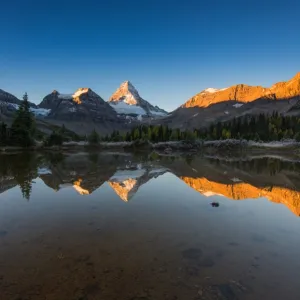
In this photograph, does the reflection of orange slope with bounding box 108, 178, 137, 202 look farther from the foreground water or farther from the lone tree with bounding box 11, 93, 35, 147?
the lone tree with bounding box 11, 93, 35, 147

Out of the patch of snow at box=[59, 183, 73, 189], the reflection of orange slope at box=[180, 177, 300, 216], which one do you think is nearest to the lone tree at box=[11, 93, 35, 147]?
the patch of snow at box=[59, 183, 73, 189]

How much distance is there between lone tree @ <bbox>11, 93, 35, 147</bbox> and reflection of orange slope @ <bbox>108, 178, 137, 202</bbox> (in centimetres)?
9580

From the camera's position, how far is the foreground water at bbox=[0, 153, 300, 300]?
11.1 meters

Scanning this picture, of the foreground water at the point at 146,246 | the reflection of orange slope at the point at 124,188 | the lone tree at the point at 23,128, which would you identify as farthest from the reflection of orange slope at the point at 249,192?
the lone tree at the point at 23,128

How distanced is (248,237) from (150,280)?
26.8 feet

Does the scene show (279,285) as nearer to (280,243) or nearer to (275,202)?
(280,243)

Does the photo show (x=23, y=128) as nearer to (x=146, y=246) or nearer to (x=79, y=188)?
(x=79, y=188)

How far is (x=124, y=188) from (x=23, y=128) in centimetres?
9991

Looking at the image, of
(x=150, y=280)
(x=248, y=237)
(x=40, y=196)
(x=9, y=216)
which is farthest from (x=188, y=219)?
(x=40, y=196)

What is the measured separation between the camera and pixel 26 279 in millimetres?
11508

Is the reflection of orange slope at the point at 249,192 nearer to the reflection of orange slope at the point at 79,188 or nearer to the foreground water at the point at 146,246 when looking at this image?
the foreground water at the point at 146,246

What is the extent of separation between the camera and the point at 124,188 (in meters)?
32.9

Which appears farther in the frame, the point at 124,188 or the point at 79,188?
the point at 124,188

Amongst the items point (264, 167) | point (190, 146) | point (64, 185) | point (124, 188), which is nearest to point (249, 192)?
point (124, 188)
